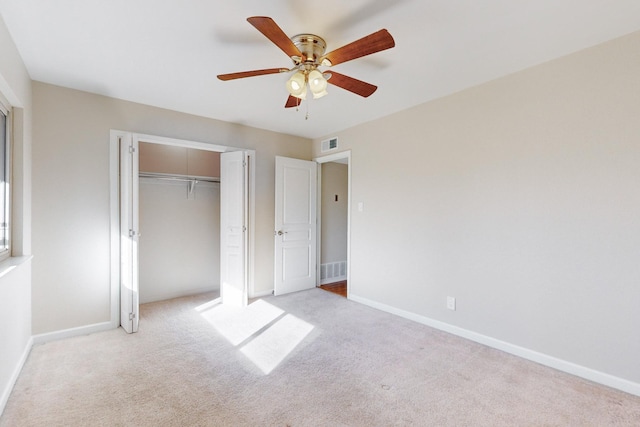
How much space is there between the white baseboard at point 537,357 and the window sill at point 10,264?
139 inches

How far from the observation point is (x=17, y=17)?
74.0 inches

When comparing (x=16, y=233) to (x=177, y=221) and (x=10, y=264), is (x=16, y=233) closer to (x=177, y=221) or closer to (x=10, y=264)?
(x=10, y=264)

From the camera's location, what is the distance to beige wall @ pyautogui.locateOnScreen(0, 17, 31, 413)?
192 centimetres

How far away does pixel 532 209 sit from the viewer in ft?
8.18

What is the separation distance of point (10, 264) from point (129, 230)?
0.98 meters

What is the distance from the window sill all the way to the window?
0.05 metres

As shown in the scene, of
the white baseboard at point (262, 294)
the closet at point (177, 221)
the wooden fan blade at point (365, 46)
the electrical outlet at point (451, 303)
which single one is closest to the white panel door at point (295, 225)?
the white baseboard at point (262, 294)

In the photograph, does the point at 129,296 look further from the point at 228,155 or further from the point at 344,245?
the point at 344,245

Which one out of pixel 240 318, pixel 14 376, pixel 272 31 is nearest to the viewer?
pixel 272 31

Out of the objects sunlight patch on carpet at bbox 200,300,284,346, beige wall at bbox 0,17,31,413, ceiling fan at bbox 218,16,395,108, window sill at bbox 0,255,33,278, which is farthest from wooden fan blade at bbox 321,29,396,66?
sunlight patch on carpet at bbox 200,300,284,346

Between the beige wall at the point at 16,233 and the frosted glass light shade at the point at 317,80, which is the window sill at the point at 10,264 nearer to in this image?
the beige wall at the point at 16,233

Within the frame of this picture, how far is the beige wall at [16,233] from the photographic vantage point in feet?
6.29

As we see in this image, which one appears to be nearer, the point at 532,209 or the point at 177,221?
the point at 532,209

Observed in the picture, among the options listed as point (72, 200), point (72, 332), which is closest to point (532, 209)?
point (72, 200)
